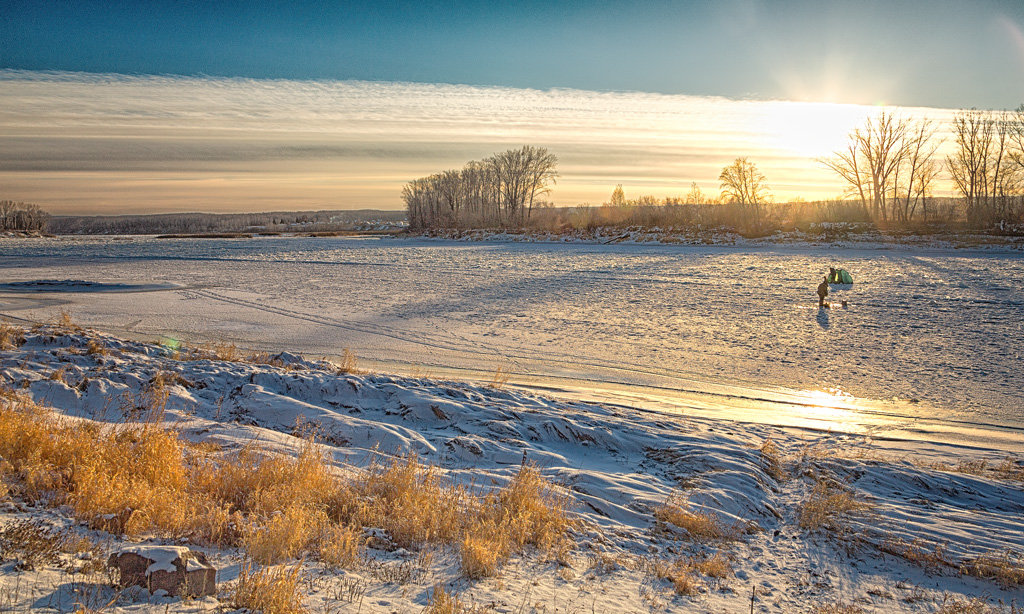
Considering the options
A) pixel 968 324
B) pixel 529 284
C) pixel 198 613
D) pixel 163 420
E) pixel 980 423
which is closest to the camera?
pixel 198 613

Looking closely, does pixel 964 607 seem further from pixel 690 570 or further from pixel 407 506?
pixel 407 506

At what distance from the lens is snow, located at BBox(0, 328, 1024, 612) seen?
4.00 metres

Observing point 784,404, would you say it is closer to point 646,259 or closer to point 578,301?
point 578,301

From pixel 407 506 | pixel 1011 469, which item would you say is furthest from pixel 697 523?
pixel 1011 469

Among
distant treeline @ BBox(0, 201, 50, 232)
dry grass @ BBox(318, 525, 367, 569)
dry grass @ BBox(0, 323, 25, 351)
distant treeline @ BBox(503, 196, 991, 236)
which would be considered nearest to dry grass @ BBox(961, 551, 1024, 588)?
dry grass @ BBox(318, 525, 367, 569)

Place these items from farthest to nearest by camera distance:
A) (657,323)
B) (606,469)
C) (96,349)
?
(657,323) → (96,349) → (606,469)

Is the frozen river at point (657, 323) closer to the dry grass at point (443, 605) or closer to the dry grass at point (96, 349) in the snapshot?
the dry grass at point (96, 349)

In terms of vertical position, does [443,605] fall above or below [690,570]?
above

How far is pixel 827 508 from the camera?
5348 millimetres

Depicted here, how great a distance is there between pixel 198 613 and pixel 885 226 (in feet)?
139

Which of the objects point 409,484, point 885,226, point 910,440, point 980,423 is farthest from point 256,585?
point 885,226

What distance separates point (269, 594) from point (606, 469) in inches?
147

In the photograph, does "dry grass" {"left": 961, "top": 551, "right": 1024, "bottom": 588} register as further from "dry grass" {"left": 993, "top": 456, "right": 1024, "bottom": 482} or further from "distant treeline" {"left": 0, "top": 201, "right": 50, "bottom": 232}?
"distant treeline" {"left": 0, "top": 201, "right": 50, "bottom": 232}

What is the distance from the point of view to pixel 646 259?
2922 centimetres
